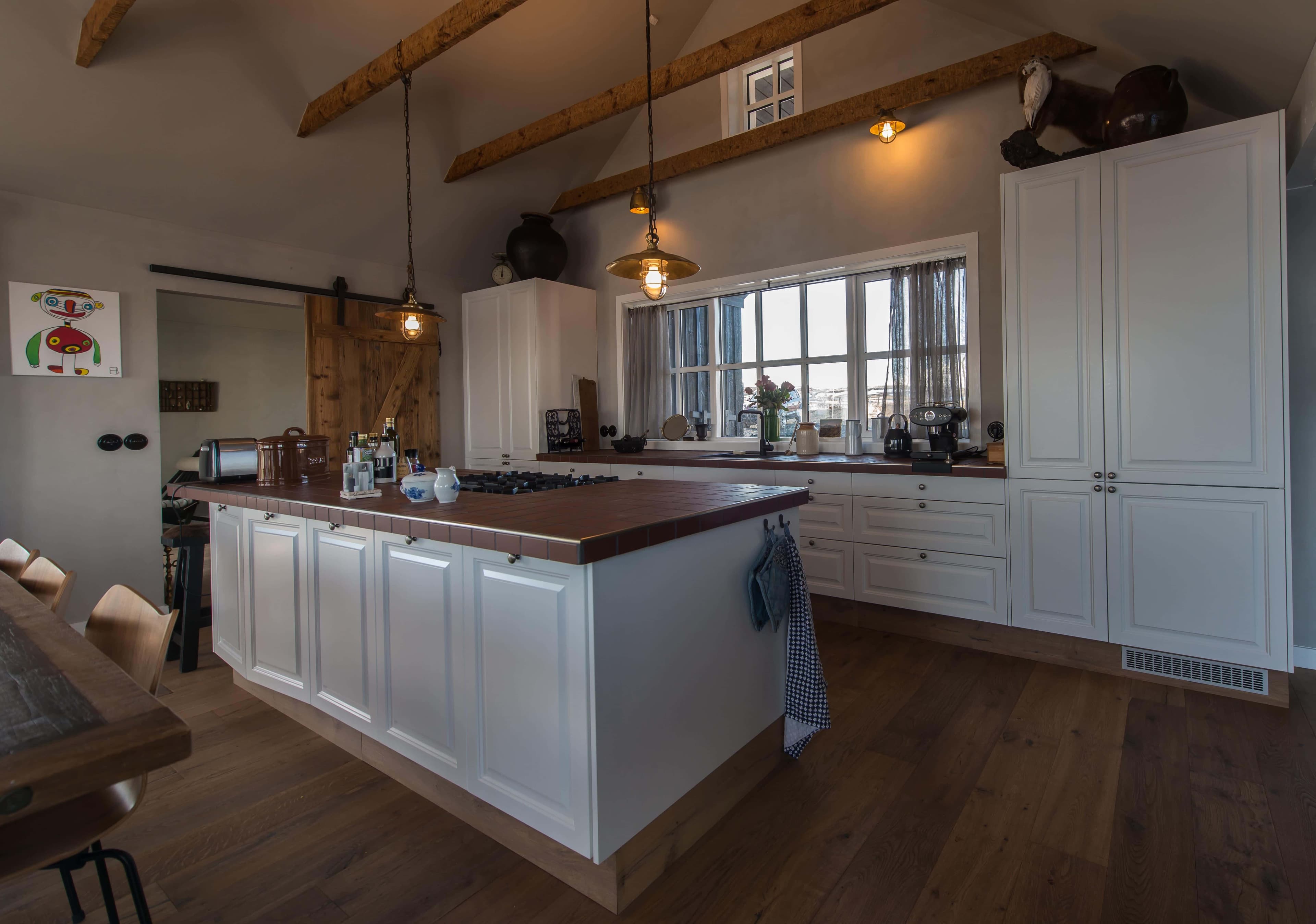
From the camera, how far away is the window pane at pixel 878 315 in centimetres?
404

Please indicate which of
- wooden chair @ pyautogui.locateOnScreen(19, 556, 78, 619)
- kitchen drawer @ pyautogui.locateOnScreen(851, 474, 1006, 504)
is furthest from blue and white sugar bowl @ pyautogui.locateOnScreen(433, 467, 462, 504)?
kitchen drawer @ pyautogui.locateOnScreen(851, 474, 1006, 504)

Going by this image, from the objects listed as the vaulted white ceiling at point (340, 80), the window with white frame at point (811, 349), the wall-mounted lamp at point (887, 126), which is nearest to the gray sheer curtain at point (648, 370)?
the window with white frame at point (811, 349)

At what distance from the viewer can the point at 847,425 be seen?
400cm

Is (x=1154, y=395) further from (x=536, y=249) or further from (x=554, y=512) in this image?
(x=536, y=249)

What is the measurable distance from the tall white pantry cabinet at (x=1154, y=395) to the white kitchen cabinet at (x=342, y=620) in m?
2.77

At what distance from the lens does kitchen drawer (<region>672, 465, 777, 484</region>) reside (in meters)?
3.78

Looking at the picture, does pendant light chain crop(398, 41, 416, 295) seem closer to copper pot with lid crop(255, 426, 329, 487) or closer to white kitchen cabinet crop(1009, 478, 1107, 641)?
copper pot with lid crop(255, 426, 329, 487)

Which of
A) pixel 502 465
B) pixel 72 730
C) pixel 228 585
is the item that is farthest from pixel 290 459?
pixel 502 465

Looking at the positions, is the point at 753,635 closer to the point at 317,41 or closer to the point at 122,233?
the point at 317,41

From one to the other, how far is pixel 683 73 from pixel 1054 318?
2.44 meters

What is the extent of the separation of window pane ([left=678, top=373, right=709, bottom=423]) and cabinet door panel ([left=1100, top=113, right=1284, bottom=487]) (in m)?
2.65

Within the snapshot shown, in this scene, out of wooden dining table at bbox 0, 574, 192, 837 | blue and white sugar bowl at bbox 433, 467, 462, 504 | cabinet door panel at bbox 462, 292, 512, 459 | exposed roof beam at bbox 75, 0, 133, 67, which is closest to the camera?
wooden dining table at bbox 0, 574, 192, 837

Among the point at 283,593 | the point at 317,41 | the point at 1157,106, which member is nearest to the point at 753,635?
the point at 283,593

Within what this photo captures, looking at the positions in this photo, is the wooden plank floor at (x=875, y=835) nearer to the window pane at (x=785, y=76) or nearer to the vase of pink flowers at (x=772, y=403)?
the vase of pink flowers at (x=772, y=403)
